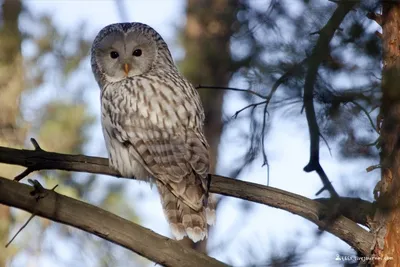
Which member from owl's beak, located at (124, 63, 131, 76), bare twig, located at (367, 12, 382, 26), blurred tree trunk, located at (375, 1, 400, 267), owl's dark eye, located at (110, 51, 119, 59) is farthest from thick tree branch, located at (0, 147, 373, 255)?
owl's dark eye, located at (110, 51, 119, 59)

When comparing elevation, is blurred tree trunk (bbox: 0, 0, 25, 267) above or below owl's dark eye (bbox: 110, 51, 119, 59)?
below

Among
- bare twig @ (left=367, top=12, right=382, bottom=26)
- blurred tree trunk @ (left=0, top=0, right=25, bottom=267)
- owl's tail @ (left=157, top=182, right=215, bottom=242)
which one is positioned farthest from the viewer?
blurred tree trunk @ (left=0, top=0, right=25, bottom=267)

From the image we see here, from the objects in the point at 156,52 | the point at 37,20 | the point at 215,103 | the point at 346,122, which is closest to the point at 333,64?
the point at 346,122

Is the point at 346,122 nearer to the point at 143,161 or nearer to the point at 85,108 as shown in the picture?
the point at 143,161

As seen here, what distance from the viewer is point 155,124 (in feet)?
17.7

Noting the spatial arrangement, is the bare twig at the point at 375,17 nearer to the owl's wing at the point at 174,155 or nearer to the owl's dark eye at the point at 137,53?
the owl's wing at the point at 174,155

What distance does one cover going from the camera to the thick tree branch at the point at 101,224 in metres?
3.86

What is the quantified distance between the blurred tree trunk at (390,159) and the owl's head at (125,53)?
84.0 inches

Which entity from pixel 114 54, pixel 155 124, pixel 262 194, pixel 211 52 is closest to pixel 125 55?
pixel 114 54

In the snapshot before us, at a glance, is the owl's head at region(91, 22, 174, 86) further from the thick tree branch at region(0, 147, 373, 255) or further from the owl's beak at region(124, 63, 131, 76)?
the thick tree branch at region(0, 147, 373, 255)

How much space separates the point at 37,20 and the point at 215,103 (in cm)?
281

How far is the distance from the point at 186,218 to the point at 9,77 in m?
4.09

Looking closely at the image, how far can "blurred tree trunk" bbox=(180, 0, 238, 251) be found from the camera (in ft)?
14.4

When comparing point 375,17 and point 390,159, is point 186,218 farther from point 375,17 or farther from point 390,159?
point 375,17
